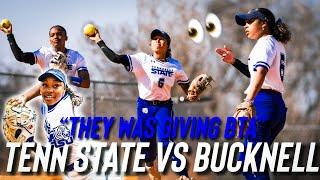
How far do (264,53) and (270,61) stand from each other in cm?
12

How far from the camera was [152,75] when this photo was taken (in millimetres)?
9234

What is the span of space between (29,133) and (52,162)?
711mm

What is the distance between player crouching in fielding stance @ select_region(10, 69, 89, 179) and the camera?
360 inches

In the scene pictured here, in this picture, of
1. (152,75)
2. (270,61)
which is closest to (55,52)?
(152,75)

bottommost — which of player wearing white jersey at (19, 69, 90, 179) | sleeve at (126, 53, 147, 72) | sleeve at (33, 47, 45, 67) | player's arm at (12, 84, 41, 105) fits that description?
player wearing white jersey at (19, 69, 90, 179)

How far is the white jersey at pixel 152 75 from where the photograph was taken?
30.2 ft

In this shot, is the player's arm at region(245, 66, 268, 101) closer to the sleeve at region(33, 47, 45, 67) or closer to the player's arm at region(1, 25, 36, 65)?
the sleeve at region(33, 47, 45, 67)

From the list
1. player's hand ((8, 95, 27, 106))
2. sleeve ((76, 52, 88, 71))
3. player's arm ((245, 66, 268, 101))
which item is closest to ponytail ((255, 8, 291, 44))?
player's arm ((245, 66, 268, 101))

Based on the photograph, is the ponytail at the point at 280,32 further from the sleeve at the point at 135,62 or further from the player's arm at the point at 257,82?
the sleeve at the point at 135,62

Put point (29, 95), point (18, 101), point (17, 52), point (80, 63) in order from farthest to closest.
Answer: point (18, 101) → point (29, 95) → point (80, 63) → point (17, 52)

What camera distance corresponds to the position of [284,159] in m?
9.74

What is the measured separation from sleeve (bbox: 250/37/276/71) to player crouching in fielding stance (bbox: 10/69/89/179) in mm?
2734

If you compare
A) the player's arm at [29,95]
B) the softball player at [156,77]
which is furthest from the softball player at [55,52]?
the softball player at [156,77]

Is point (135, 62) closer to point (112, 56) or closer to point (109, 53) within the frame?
point (112, 56)
